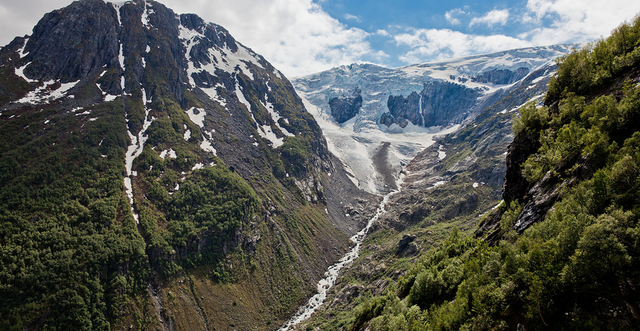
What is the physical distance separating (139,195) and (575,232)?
372ft

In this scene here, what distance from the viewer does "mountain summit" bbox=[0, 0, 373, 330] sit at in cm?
7269

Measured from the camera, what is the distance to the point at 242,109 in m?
183

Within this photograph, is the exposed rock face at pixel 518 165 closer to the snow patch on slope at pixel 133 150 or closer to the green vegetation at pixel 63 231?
the green vegetation at pixel 63 231

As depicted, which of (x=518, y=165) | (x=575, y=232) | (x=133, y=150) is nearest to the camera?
(x=575, y=232)

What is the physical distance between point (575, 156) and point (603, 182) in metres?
5.71

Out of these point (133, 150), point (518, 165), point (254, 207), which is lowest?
point (518, 165)

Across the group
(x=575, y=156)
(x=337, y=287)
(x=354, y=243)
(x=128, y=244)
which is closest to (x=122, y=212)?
(x=128, y=244)

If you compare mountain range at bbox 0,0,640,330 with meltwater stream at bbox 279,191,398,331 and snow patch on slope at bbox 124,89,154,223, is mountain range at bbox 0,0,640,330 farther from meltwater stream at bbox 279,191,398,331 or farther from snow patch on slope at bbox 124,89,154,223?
meltwater stream at bbox 279,191,398,331

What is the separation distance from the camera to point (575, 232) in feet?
49.0

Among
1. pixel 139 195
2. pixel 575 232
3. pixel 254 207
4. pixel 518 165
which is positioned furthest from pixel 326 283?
pixel 575 232

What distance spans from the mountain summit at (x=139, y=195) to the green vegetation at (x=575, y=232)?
78.2m

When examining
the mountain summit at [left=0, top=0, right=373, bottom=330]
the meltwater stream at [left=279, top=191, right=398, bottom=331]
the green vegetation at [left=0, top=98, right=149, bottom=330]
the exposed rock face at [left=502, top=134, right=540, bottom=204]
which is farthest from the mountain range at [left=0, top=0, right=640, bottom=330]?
the meltwater stream at [left=279, top=191, right=398, bottom=331]

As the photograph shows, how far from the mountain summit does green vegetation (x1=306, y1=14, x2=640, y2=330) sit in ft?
257

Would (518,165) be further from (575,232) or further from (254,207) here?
(254,207)
